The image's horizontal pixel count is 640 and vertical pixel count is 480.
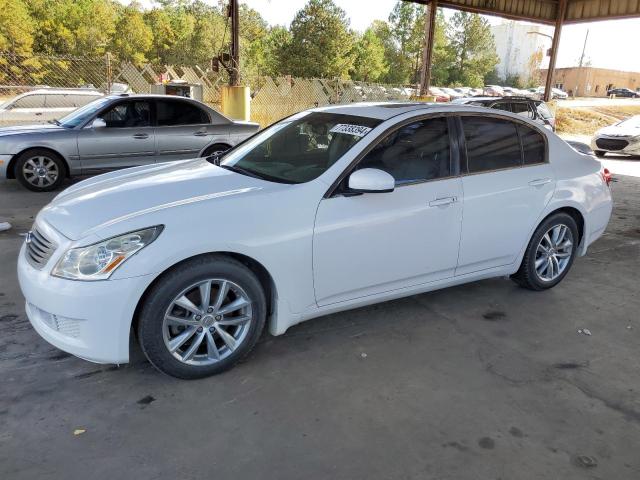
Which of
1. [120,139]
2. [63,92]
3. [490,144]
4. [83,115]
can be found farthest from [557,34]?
[490,144]

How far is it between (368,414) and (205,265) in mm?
1234

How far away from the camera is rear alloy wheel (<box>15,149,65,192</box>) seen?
780 cm

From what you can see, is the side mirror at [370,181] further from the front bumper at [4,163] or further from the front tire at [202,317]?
the front bumper at [4,163]

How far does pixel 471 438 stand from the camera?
9.03ft

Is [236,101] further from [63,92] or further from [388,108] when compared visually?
[388,108]

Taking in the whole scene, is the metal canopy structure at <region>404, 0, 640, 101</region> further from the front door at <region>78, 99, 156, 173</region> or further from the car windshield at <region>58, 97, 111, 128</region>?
the car windshield at <region>58, 97, 111, 128</region>

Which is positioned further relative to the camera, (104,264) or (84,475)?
(104,264)

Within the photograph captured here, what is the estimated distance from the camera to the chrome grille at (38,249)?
300 cm

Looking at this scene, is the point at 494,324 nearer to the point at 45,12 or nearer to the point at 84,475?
the point at 84,475

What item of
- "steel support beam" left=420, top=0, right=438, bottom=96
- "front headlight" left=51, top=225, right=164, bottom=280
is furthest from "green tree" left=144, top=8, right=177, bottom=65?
"front headlight" left=51, top=225, right=164, bottom=280

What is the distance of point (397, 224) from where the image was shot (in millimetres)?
3600

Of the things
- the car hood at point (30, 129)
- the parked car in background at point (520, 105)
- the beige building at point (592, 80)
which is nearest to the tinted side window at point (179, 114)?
the car hood at point (30, 129)

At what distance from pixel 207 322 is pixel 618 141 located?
1541 cm

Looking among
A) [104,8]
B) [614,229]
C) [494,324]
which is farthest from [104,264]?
[104,8]
